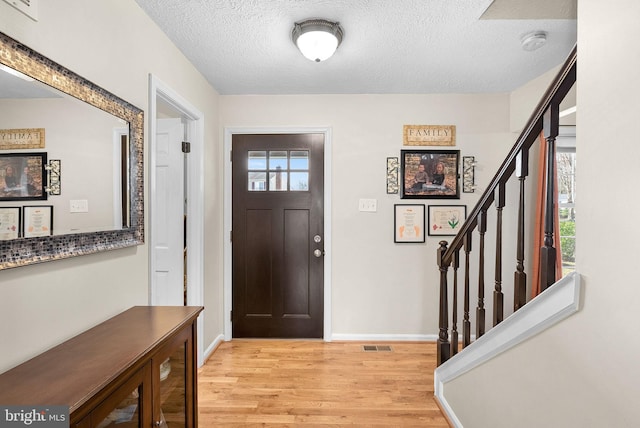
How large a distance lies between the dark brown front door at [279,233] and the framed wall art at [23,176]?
2.16 meters

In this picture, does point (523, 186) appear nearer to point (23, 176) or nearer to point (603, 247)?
point (603, 247)

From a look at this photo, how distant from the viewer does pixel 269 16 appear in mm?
1963

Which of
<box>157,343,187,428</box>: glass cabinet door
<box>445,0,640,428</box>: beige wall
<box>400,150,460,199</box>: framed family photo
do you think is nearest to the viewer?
<box>445,0,640,428</box>: beige wall

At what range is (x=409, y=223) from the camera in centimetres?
328

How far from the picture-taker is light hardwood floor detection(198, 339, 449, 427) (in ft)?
6.93

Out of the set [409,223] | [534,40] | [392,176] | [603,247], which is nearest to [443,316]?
[409,223]

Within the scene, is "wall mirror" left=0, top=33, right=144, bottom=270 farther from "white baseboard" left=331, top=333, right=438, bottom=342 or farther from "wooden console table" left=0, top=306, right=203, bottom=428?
"white baseboard" left=331, top=333, right=438, bottom=342

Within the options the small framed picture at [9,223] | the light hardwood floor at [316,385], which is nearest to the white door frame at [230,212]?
the light hardwood floor at [316,385]

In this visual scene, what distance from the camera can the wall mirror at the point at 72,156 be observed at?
107 centimetres

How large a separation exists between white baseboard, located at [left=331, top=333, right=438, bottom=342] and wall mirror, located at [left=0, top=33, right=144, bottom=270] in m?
2.21

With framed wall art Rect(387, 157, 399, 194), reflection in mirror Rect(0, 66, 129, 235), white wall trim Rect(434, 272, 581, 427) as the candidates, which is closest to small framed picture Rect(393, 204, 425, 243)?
framed wall art Rect(387, 157, 399, 194)

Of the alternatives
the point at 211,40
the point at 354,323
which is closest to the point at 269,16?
the point at 211,40

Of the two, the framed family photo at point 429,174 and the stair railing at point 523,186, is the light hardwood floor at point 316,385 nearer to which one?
the stair railing at point 523,186

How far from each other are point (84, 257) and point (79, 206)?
Result: 0.75 feet
